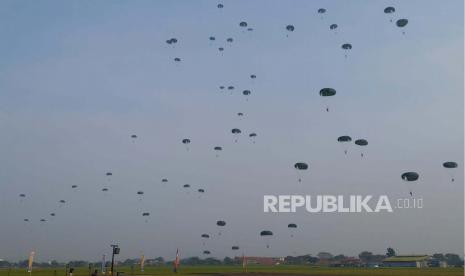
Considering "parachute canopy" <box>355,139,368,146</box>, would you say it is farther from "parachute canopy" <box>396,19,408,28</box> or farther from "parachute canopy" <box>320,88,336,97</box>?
"parachute canopy" <box>396,19,408,28</box>

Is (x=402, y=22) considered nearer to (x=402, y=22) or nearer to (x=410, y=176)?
(x=402, y=22)

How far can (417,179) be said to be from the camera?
65750 millimetres

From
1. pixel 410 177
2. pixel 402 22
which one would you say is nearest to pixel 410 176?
pixel 410 177

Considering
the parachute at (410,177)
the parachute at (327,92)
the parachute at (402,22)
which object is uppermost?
the parachute at (402,22)

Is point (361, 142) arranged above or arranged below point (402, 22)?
below

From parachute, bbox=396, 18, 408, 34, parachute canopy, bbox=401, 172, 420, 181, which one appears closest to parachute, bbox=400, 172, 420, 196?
parachute canopy, bbox=401, 172, 420, 181

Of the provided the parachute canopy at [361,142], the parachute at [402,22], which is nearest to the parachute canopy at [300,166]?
the parachute canopy at [361,142]

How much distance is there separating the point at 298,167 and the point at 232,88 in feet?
47.2

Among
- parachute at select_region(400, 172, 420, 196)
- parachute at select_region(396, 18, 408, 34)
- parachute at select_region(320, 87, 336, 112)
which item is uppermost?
parachute at select_region(396, 18, 408, 34)

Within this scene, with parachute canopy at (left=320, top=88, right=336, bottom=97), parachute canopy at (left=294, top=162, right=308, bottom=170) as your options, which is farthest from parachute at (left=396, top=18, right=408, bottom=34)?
parachute canopy at (left=294, top=162, right=308, bottom=170)

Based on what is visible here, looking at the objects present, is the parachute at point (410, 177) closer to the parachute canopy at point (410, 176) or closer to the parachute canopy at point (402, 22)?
the parachute canopy at point (410, 176)

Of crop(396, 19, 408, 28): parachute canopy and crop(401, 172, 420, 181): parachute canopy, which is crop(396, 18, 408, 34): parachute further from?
crop(401, 172, 420, 181): parachute canopy

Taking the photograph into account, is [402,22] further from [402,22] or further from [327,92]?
[327,92]

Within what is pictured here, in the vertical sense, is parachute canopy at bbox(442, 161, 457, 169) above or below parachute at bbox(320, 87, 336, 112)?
below
